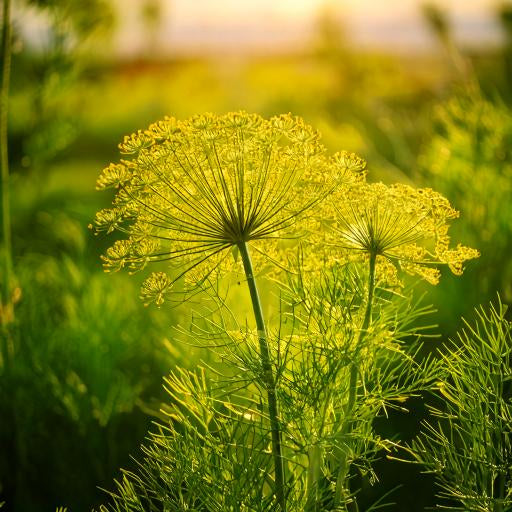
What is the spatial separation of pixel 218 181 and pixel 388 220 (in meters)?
0.17

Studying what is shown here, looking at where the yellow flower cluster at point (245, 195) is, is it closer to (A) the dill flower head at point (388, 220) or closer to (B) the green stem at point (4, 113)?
(A) the dill flower head at point (388, 220)

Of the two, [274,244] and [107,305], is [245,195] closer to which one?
[274,244]

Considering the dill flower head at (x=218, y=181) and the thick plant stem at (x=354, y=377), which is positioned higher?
the dill flower head at (x=218, y=181)

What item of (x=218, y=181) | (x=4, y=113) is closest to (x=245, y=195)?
(x=218, y=181)

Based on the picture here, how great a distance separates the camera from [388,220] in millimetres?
643

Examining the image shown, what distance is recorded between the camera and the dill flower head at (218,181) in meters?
0.60

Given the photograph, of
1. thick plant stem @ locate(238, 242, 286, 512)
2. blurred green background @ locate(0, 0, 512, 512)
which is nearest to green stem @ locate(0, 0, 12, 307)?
blurred green background @ locate(0, 0, 512, 512)

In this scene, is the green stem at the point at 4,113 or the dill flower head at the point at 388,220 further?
the green stem at the point at 4,113

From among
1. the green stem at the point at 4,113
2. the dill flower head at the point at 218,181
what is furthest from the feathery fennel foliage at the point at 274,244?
the green stem at the point at 4,113

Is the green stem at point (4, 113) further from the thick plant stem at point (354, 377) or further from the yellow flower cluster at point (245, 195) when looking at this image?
the thick plant stem at point (354, 377)

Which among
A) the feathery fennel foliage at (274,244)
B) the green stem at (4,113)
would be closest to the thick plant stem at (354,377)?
the feathery fennel foliage at (274,244)

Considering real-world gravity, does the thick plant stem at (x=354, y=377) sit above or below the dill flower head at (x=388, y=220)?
below

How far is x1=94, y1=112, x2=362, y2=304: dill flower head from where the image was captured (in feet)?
1.96

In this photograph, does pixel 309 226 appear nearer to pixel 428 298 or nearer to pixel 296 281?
pixel 296 281
